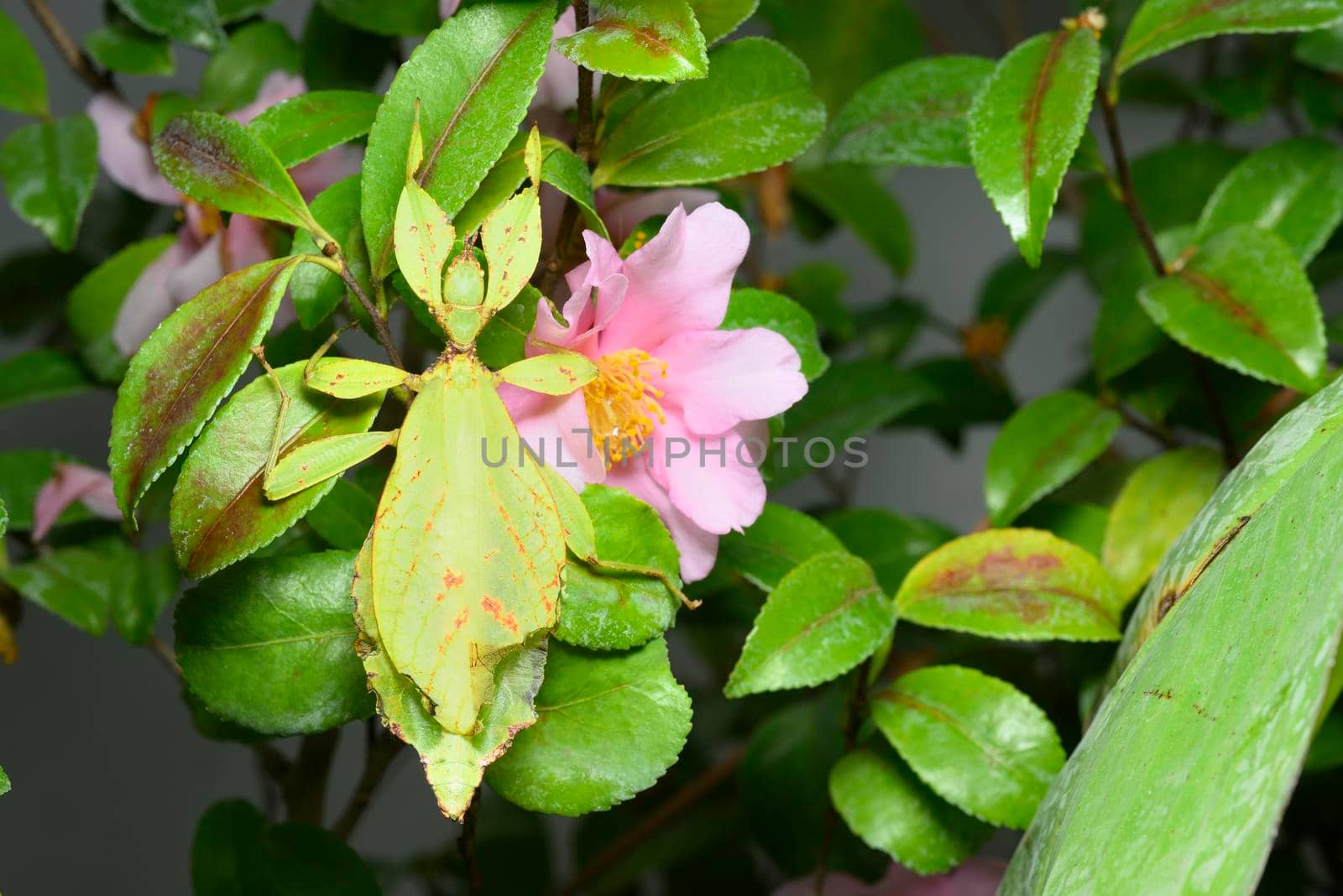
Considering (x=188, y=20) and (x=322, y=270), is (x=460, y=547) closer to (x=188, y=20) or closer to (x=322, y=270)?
(x=322, y=270)

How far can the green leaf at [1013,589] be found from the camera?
1.65ft

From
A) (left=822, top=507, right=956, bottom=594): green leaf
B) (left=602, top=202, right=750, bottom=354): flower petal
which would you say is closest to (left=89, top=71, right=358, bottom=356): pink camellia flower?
(left=602, top=202, right=750, bottom=354): flower petal

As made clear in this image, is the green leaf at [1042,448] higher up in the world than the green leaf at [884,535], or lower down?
higher up

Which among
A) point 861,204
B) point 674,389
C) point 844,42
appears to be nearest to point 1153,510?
point 674,389

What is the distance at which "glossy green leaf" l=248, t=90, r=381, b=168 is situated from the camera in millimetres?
443

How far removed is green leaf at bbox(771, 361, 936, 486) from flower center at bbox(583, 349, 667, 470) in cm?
15

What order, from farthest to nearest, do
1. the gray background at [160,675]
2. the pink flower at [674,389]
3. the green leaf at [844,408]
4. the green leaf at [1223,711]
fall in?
1. the gray background at [160,675]
2. the green leaf at [844,408]
3. the pink flower at [674,389]
4. the green leaf at [1223,711]

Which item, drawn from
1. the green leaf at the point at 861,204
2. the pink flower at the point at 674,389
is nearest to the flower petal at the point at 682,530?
the pink flower at the point at 674,389

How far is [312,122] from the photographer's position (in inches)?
17.9

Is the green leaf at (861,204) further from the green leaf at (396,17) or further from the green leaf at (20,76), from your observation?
the green leaf at (20,76)

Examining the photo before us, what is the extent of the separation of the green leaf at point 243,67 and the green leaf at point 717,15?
26 centimetres

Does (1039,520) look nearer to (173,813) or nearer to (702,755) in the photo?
(702,755)

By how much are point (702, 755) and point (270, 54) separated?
0.60m

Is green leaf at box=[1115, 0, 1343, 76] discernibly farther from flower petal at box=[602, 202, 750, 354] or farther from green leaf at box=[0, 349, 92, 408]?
green leaf at box=[0, 349, 92, 408]
